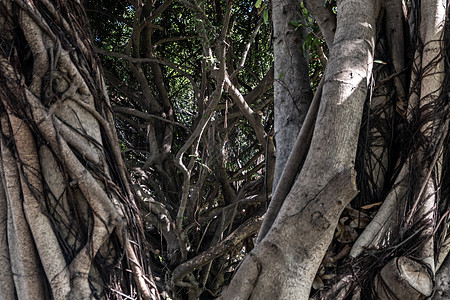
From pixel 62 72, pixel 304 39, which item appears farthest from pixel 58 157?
pixel 304 39

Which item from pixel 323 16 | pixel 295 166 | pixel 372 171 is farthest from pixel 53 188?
pixel 323 16

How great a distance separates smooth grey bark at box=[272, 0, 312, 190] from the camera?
2242 mm

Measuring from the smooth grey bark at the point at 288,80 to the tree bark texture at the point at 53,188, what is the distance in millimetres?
692

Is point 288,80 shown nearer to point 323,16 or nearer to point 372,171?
point 323,16

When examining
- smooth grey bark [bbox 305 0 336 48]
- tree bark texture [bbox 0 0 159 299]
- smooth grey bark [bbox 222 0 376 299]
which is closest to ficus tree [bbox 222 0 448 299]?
smooth grey bark [bbox 222 0 376 299]

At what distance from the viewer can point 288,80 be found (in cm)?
239

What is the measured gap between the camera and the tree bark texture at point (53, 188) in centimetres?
195

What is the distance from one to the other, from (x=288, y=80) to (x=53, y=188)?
1.13 metres

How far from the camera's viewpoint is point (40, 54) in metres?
2.14

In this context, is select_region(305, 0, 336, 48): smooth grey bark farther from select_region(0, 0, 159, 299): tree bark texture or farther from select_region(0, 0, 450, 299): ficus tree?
select_region(0, 0, 159, 299): tree bark texture

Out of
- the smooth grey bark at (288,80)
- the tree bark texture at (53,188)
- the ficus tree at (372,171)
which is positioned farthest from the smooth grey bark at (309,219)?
the tree bark texture at (53,188)

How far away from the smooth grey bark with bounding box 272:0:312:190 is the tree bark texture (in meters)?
0.69

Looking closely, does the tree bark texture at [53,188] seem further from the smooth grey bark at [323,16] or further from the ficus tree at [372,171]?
the smooth grey bark at [323,16]

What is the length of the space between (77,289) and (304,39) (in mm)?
1531
